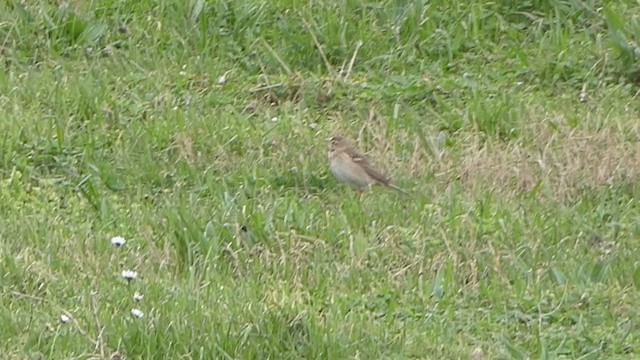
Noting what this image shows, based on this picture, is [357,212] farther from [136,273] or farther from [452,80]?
[452,80]

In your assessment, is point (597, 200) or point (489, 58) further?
point (489, 58)

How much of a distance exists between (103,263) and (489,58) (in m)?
4.31

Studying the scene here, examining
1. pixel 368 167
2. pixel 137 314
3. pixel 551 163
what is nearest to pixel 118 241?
pixel 137 314

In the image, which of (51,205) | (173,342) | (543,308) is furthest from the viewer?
(51,205)

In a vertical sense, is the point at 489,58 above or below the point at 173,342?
below

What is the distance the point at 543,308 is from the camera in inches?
315

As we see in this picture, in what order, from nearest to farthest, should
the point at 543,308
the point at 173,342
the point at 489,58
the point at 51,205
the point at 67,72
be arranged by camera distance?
the point at 173,342
the point at 543,308
the point at 51,205
the point at 67,72
the point at 489,58

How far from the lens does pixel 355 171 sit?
964 cm

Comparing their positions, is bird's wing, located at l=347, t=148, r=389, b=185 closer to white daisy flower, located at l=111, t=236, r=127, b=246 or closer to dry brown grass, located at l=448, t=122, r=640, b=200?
dry brown grass, located at l=448, t=122, r=640, b=200

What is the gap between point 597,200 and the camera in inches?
Result: 380

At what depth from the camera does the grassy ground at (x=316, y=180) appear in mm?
7578

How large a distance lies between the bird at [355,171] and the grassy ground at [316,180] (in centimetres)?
11

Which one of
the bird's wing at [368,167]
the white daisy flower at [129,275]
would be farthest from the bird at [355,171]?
the white daisy flower at [129,275]

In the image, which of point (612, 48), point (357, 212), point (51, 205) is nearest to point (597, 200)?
point (357, 212)
